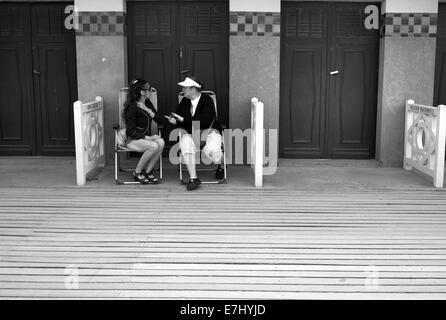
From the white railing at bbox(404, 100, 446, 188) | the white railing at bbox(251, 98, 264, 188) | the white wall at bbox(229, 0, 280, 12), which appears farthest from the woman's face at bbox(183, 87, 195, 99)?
the white railing at bbox(404, 100, 446, 188)

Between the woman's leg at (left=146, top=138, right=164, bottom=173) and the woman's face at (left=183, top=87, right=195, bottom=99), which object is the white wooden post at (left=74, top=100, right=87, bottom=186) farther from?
the woman's face at (left=183, top=87, right=195, bottom=99)

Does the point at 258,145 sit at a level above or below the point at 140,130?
below

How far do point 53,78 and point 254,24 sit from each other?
2.56 meters

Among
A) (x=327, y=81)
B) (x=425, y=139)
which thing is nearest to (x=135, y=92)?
(x=327, y=81)

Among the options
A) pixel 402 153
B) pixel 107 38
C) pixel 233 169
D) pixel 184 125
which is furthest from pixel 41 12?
pixel 402 153

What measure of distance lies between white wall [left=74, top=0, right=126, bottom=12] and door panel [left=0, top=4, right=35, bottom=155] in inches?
31.3

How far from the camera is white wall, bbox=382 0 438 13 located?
7352 millimetres

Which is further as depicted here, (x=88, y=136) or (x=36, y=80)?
(x=36, y=80)

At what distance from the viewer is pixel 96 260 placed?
421 centimetres

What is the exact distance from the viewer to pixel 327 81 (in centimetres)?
769

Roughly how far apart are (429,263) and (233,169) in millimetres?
3468

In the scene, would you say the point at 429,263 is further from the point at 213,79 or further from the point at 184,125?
the point at 213,79

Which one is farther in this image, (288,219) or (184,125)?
(184,125)

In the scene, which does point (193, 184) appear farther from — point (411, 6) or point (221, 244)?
point (411, 6)
